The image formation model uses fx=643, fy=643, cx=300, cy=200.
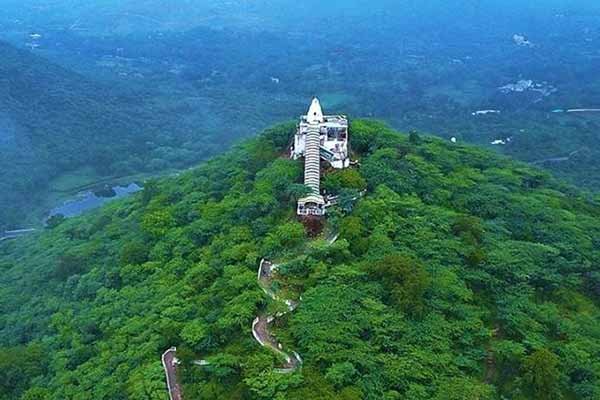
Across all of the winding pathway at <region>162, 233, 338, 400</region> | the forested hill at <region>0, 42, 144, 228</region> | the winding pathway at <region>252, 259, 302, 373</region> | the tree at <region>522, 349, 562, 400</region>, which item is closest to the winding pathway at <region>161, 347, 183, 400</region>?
the winding pathway at <region>162, 233, 338, 400</region>

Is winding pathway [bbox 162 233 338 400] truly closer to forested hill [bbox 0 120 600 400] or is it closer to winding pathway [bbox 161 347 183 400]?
winding pathway [bbox 161 347 183 400]

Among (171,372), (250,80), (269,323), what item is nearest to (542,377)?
(269,323)

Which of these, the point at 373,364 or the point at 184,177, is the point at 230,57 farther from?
the point at 373,364

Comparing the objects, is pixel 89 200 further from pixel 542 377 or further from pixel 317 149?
pixel 542 377

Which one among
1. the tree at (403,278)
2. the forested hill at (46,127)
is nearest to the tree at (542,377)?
the tree at (403,278)

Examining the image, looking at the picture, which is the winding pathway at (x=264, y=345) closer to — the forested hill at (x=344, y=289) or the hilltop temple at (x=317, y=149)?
the forested hill at (x=344, y=289)

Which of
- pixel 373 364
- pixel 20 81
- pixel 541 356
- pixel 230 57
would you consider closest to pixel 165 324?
Result: pixel 373 364

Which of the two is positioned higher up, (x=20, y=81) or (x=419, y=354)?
(x=419, y=354)
